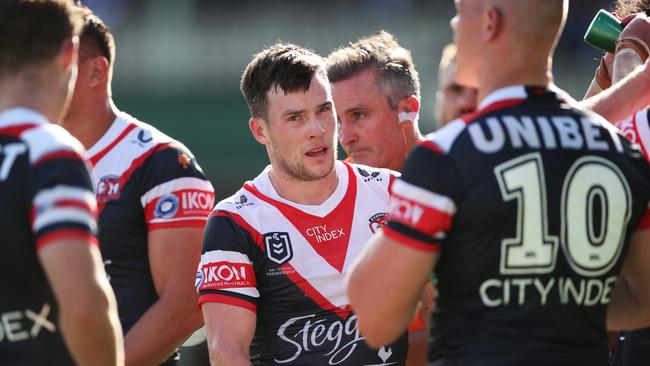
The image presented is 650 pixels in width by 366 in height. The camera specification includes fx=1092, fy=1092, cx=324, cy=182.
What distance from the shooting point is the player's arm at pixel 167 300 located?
→ 4723 millimetres

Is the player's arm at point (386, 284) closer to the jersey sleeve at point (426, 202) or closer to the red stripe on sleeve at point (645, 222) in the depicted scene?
the jersey sleeve at point (426, 202)

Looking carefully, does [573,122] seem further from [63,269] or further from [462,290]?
[63,269]

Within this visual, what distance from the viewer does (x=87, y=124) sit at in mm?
4926

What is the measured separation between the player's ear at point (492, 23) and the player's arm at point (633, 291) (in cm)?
76

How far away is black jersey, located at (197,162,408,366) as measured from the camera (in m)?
4.56

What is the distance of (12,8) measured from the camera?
10.8 feet

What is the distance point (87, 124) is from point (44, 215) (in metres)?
1.92

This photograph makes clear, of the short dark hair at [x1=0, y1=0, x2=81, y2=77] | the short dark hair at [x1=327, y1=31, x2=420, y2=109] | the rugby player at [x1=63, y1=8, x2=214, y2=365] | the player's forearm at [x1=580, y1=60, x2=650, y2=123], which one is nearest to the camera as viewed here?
the short dark hair at [x1=0, y1=0, x2=81, y2=77]

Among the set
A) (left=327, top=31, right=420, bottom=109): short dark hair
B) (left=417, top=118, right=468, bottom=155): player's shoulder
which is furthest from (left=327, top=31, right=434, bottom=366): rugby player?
(left=417, top=118, right=468, bottom=155): player's shoulder

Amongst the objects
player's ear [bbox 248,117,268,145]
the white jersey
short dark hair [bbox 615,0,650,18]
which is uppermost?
short dark hair [bbox 615,0,650,18]

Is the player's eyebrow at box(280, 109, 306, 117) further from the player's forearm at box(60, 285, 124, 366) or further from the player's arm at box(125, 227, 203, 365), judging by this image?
the player's forearm at box(60, 285, 124, 366)

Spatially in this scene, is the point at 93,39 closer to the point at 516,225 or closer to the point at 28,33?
the point at 28,33

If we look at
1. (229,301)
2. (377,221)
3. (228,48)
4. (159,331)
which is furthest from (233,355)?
(228,48)

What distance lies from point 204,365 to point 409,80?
393 centimetres
